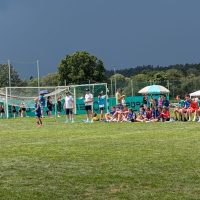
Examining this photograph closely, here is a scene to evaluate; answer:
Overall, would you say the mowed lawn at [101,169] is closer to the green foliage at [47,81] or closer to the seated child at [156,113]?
the seated child at [156,113]

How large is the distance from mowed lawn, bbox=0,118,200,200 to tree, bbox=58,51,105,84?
7881 cm

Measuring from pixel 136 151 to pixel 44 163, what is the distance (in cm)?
280

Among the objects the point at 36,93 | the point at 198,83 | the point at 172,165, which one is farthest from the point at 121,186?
the point at 198,83

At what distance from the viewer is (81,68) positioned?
94812 millimetres

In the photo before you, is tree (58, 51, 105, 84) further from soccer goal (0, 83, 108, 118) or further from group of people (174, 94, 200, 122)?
group of people (174, 94, 200, 122)

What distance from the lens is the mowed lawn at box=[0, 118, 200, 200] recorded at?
25.4 ft

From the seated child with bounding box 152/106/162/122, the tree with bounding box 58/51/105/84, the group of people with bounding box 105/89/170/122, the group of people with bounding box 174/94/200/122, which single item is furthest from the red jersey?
the tree with bounding box 58/51/105/84

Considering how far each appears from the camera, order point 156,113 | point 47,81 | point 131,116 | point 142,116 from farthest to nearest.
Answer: point 47,81 < point 131,116 < point 142,116 < point 156,113

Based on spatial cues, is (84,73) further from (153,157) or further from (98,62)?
(153,157)

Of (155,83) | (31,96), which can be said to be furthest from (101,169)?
(155,83)

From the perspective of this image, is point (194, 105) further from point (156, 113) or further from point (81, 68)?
point (81, 68)

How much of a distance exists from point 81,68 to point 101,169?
85.3 metres

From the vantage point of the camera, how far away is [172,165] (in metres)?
10.2

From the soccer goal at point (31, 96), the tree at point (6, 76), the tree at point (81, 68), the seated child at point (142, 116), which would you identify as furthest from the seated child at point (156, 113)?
the tree at point (81, 68)
